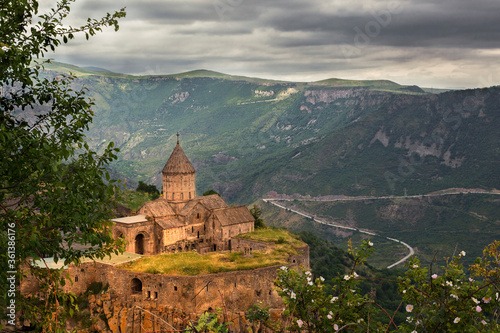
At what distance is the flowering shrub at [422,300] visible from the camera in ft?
37.2

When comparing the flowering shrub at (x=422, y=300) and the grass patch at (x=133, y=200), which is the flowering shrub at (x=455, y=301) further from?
the grass patch at (x=133, y=200)

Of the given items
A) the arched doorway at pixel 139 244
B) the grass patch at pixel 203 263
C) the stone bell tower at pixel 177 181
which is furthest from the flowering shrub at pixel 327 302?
the stone bell tower at pixel 177 181

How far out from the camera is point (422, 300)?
1248 cm

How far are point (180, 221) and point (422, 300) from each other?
36.6 metres

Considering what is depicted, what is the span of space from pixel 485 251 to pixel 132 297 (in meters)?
28.2

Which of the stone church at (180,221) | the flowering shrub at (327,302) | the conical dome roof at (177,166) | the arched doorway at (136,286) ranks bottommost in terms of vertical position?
the arched doorway at (136,286)

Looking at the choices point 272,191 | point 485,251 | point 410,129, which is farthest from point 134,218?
point 410,129

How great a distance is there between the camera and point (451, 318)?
11422 millimetres

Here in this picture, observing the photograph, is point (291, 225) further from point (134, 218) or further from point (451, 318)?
point (451, 318)

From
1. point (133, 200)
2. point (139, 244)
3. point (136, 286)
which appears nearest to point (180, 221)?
point (139, 244)

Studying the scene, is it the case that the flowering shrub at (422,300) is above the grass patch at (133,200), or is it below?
above

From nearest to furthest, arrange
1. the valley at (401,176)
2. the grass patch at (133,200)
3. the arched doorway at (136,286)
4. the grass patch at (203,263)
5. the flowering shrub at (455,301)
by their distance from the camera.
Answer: the flowering shrub at (455,301), the grass patch at (203,263), the arched doorway at (136,286), the grass patch at (133,200), the valley at (401,176)

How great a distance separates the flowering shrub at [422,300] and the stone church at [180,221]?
30964mm

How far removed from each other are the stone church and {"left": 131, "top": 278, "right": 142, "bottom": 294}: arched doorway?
662 cm
